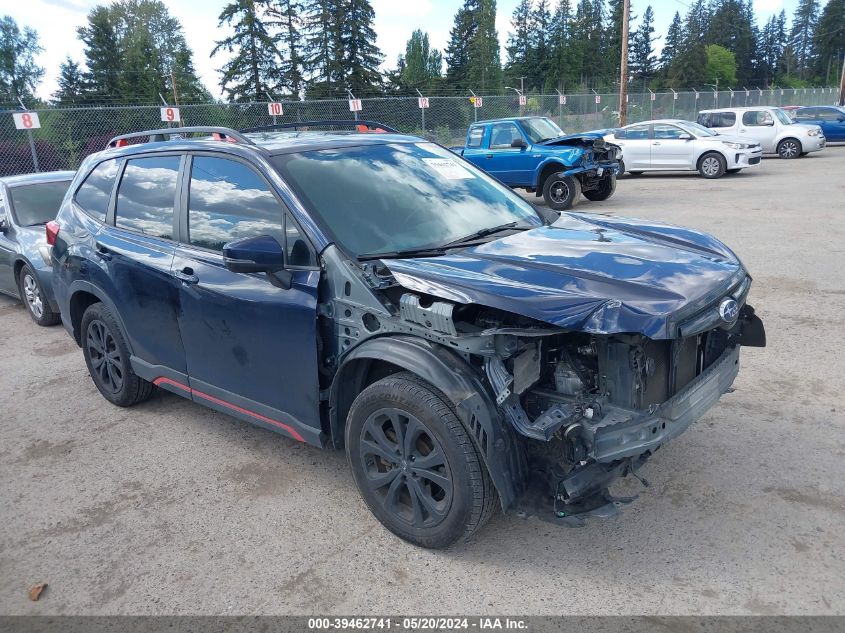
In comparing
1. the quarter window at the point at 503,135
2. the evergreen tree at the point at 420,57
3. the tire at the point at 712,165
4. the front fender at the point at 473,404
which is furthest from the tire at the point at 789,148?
the evergreen tree at the point at 420,57

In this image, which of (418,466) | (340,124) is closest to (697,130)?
(340,124)

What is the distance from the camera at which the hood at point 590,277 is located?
106 inches

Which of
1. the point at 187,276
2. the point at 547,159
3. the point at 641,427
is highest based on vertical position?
the point at 547,159

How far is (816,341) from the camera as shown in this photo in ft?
18.4

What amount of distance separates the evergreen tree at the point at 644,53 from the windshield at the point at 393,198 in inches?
4342

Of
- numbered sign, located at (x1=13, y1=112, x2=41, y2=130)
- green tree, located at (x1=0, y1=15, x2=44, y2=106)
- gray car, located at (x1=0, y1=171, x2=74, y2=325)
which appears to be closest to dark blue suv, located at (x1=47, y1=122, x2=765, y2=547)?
gray car, located at (x1=0, y1=171, x2=74, y2=325)

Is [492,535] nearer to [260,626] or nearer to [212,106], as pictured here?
[260,626]

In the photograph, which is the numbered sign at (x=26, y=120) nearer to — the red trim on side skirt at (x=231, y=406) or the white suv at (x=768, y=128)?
the red trim on side skirt at (x=231, y=406)

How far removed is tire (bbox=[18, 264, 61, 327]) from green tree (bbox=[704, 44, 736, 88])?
104460mm

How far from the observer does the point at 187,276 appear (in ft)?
13.1

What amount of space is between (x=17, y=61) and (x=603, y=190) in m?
64.6

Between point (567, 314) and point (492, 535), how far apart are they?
130 cm

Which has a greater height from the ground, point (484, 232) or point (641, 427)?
point (484, 232)

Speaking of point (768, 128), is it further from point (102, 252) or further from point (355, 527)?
point (355, 527)
